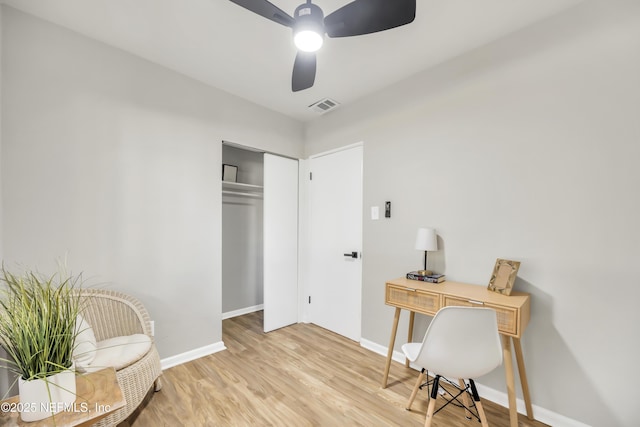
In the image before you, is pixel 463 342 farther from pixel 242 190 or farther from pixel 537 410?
pixel 242 190

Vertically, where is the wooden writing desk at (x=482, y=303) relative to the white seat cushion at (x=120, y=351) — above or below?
above

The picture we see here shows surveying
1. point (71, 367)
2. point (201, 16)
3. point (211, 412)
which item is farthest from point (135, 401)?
point (201, 16)

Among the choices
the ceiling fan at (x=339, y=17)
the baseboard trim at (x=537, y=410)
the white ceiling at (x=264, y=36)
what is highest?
the white ceiling at (x=264, y=36)

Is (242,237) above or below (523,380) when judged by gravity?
above

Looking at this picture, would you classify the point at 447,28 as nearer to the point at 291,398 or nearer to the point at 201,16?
the point at 201,16

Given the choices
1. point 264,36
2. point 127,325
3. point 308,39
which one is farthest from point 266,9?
point 127,325

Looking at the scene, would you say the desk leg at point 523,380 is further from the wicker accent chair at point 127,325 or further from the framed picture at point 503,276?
the wicker accent chair at point 127,325

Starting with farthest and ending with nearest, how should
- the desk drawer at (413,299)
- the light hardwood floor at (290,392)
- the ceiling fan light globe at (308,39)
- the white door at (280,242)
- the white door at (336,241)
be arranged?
the white door at (280,242), the white door at (336,241), the desk drawer at (413,299), the light hardwood floor at (290,392), the ceiling fan light globe at (308,39)

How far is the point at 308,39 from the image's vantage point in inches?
58.0

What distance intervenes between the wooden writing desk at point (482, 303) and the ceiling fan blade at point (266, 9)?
1.92m

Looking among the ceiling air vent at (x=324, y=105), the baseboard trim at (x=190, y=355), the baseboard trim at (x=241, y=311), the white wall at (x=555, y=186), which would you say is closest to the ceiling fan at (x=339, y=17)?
the white wall at (x=555, y=186)

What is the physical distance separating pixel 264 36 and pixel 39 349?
2.18 metres

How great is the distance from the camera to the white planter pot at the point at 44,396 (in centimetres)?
100

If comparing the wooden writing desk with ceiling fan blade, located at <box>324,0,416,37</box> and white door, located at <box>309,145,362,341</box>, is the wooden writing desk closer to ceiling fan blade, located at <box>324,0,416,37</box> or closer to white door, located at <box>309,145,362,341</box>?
white door, located at <box>309,145,362,341</box>
